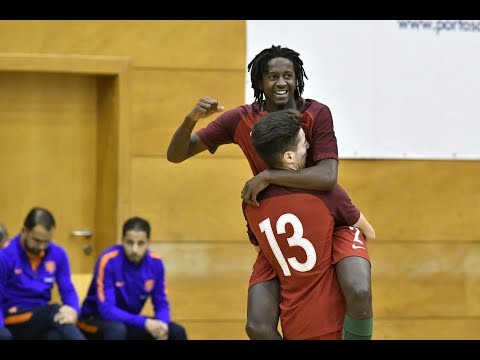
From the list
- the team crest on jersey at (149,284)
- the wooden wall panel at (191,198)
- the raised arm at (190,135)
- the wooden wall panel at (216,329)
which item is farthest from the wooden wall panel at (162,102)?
the raised arm at (190,135)

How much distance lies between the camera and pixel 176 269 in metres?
7.61

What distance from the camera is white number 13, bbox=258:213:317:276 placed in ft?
13.5

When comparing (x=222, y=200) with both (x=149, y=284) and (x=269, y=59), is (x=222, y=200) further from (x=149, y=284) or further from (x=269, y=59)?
(x=269, y=59)

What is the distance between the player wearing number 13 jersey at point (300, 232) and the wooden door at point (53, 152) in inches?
148

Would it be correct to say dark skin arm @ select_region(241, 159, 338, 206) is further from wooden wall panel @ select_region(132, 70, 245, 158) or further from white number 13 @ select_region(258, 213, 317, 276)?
wooden wall panel @ select_region(132, 70, 245, 158)

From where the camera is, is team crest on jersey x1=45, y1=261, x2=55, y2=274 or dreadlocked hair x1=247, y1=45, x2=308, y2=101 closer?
dreadlocked hair x1=247, y1=45, x2=308, y2=101

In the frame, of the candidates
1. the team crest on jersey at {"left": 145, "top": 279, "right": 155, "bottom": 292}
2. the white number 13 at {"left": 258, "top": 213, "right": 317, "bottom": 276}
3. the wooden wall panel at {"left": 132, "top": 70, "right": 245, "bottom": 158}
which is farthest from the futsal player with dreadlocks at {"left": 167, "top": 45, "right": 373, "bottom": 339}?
the wooden wall panel at {"left": 132, "top": 70, "right": 245, "bottom": 158}

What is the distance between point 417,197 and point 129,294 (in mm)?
2402

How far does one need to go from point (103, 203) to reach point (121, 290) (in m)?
1.09

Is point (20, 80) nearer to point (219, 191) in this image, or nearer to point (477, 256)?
point (219, 191)

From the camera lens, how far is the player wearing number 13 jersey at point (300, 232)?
162 inches

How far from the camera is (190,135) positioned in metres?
4.49

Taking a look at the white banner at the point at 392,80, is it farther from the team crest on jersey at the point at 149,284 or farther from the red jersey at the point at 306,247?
the red jersey at the point at 306,247
